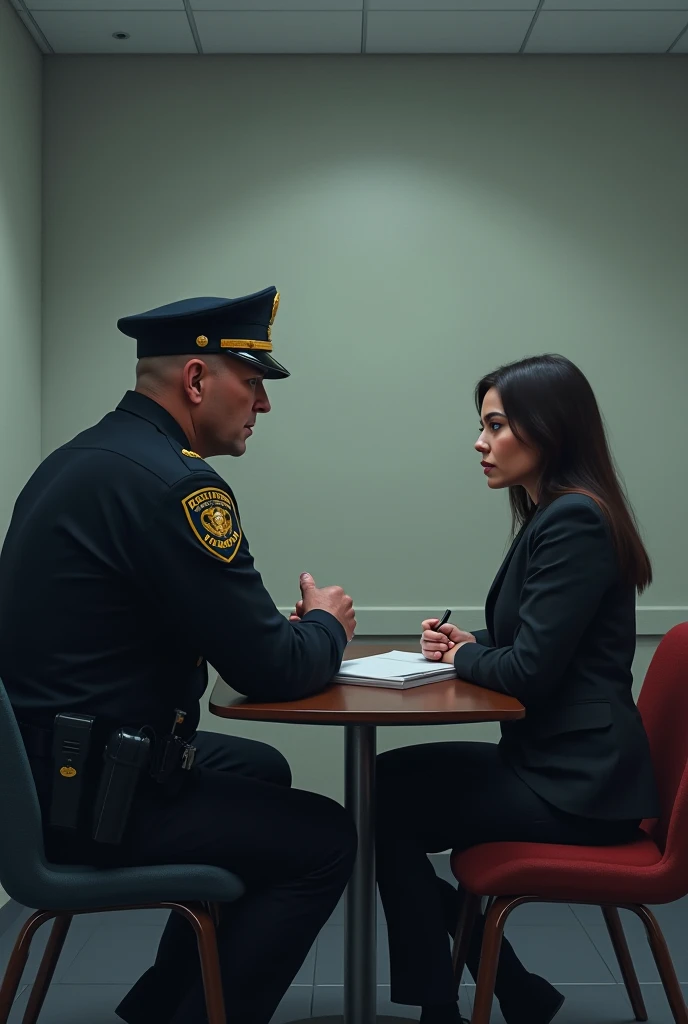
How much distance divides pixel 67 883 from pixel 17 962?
192 millimetres

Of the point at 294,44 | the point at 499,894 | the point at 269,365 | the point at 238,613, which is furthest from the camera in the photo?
the point at 294,44

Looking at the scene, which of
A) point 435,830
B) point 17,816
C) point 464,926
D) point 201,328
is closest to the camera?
point 17,816

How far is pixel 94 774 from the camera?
1.51m

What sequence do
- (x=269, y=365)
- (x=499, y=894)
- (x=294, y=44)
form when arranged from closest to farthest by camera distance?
(x=499, y=894)
(x=269, y=365)
(x=294, y=44)

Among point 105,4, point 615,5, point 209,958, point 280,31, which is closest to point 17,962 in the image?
point 209,958

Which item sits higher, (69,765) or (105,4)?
(105,4)

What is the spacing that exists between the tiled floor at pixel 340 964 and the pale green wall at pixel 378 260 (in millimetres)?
778

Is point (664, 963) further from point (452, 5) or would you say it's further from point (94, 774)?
point (452, 5)

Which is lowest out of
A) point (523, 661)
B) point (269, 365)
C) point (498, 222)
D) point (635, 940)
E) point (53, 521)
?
point (635, 940)

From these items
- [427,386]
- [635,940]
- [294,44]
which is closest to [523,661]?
[635,940]

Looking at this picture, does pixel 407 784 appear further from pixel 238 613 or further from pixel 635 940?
pixel 635 940

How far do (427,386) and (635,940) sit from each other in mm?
1842

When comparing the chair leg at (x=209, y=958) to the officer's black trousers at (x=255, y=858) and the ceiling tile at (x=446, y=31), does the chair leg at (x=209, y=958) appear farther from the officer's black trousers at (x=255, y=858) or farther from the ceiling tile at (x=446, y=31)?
the ceiling tile at (x=446, y=31)

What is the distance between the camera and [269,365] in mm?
1820
